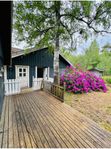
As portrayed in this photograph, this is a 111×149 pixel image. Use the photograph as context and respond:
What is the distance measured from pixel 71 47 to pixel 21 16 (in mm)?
4208

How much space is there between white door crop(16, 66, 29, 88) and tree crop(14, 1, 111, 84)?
105 inches

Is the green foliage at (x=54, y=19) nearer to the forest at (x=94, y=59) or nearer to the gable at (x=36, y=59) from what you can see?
the gable at (x=36, y=59)

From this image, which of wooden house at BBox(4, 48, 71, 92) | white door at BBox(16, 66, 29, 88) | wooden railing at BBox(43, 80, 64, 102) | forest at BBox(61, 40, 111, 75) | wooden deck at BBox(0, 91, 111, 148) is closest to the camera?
wooden deck at BBox(0, 91, 111, 148)

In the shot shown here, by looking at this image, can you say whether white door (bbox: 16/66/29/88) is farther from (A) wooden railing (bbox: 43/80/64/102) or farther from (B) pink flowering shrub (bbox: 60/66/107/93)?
(B) pink flowering shrub (bbox: 60/66/107/93)

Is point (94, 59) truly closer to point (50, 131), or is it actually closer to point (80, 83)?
point (80, 83)

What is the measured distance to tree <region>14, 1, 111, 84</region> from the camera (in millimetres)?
6863

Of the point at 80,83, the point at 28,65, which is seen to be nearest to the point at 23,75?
the point at 28,65

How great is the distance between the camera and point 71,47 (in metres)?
8.52

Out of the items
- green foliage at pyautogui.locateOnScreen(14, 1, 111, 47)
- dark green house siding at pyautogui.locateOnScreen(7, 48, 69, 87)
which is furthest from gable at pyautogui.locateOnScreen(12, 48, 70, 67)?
green foliage at pyautogui.locateOnScreen(14, 1, 111, 47)

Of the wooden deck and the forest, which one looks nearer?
the wooden deck

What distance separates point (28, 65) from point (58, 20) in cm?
472

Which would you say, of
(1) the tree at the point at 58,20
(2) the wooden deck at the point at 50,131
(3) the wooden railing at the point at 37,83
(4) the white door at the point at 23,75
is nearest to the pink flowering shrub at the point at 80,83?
(1) the tree at the point at 58,20

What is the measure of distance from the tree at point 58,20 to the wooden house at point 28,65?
1996 mm

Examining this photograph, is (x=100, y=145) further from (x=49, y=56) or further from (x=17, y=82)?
(x=49, y=56)
